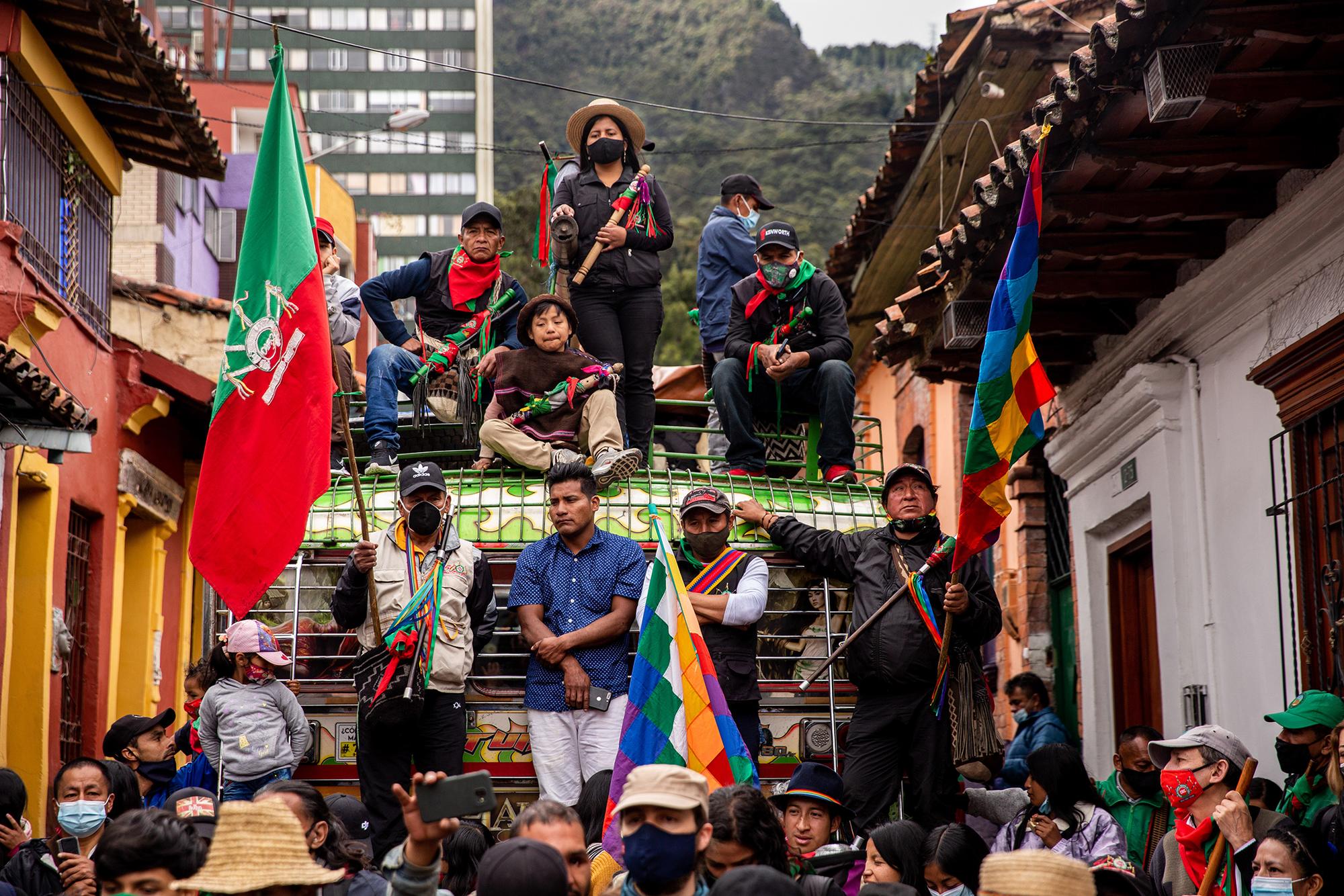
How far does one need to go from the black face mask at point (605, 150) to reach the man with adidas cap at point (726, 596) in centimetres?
298

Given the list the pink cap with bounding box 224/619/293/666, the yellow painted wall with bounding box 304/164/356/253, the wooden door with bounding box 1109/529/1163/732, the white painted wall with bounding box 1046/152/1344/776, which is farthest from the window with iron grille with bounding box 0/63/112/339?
the yellow painted wall with bounding box 304/164/356/253

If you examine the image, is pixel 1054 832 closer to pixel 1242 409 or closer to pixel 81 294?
pixel 1242 409

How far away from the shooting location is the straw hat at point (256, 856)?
478cm

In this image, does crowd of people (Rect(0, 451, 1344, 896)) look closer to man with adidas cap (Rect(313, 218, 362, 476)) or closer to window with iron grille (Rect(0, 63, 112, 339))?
man with adidas cap (Rect(313, 218, 362, 476))

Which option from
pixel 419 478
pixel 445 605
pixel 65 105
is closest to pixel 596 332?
pixel 419 478

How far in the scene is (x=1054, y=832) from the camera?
25.9ft

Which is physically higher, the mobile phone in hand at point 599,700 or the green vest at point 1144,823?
the mobile phone in hand at point 599,700

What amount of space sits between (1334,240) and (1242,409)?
1516 mm

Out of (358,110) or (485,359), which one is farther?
(358,110)

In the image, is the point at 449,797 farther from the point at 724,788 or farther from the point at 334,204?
the point at 334,204

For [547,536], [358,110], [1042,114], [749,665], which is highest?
[358,110]

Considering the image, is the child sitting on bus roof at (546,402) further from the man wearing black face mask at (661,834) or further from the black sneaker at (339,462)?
the man wearing black face mask at (661,834)

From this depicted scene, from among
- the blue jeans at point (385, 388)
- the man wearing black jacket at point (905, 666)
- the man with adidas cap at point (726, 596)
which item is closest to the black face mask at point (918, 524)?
the man wearing black jacket at point (905, 666)

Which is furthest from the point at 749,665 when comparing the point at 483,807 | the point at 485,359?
the point at 483,807
